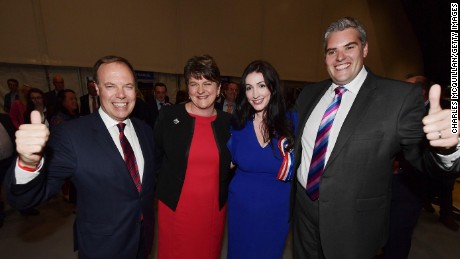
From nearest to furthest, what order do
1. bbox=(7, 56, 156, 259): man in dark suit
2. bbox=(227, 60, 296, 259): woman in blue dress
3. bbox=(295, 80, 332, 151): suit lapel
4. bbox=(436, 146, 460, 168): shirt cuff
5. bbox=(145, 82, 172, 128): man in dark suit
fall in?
bbox=(436, 146, 460, 168): shirt cuff, bbox=(7, 56, 156, 259): man in dark suit, bbox=(295, 80, 332, 151): suit lapel, bbox=(227, 60, 296, 259): woman in blue dress, bbox=(145, 82, 172, 128): man in dark suit

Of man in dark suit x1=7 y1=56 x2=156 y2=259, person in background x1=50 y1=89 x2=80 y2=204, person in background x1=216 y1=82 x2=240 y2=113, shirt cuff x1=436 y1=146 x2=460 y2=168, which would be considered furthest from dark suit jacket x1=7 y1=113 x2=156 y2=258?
person in background x1=216 y1=82 x2=240 y2=113

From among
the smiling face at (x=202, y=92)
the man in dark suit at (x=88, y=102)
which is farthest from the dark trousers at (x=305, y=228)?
the man in dark suit at (x=88, y=102)

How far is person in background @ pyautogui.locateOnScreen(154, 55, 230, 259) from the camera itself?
197 cm

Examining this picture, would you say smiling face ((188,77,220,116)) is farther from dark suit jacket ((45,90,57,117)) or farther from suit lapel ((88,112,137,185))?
dark suit jacket ((45,90,57,117))

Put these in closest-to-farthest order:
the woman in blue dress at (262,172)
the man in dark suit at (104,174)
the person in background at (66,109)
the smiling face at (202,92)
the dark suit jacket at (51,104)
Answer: the man in dark suit at (104,174) < the woman in blue dress at (262,172) < the smiling face at (202,92) < the person in background at (66,109) < the dark suit jacket at (51,104)

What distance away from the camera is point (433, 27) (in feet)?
33.1

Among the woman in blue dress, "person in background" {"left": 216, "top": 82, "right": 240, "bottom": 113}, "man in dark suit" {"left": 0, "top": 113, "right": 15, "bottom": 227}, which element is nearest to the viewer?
the woman in blue dress

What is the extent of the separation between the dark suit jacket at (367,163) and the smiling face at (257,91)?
0.74 metres

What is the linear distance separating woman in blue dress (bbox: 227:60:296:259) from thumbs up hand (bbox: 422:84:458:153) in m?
0.92

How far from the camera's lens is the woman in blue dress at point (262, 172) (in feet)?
6.19

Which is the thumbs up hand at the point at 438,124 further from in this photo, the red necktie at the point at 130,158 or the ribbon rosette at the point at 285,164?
the red necktie at the point at 130,158

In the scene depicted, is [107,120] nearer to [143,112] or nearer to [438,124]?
[438,124]

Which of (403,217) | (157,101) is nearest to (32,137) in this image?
Answer: (403,217)

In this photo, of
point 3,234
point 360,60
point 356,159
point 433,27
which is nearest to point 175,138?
point 356,159
